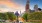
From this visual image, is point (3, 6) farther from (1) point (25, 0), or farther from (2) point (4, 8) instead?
(1) point (25, 0)

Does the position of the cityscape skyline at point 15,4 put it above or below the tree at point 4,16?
above

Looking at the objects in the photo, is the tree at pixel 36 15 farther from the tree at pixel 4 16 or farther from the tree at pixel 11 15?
the tree at pixel 4 16

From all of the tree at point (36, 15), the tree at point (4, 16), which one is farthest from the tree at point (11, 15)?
the tree at point (36, 15)

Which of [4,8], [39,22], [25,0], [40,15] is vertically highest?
[25,0]

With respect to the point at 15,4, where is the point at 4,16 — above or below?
below

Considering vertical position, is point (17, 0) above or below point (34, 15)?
above

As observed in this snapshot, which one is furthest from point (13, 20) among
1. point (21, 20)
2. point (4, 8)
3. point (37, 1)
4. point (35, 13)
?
point (37, 1)

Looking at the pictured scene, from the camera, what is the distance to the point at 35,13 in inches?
47.3

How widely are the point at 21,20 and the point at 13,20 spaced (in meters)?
0.12

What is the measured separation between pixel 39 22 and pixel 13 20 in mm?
392

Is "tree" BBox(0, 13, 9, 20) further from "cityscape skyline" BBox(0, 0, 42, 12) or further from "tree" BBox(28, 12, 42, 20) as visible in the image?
"tree" BBox(28, 12, 42, 20)

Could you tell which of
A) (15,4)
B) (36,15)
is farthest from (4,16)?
(36,15)

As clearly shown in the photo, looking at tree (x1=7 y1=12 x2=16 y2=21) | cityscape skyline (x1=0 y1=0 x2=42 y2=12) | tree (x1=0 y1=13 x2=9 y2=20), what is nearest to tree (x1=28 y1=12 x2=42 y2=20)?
cityscape skyline (x1=0 y1=0 x2=42 y2=12)

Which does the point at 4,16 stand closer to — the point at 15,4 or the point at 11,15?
the point at 11,15
